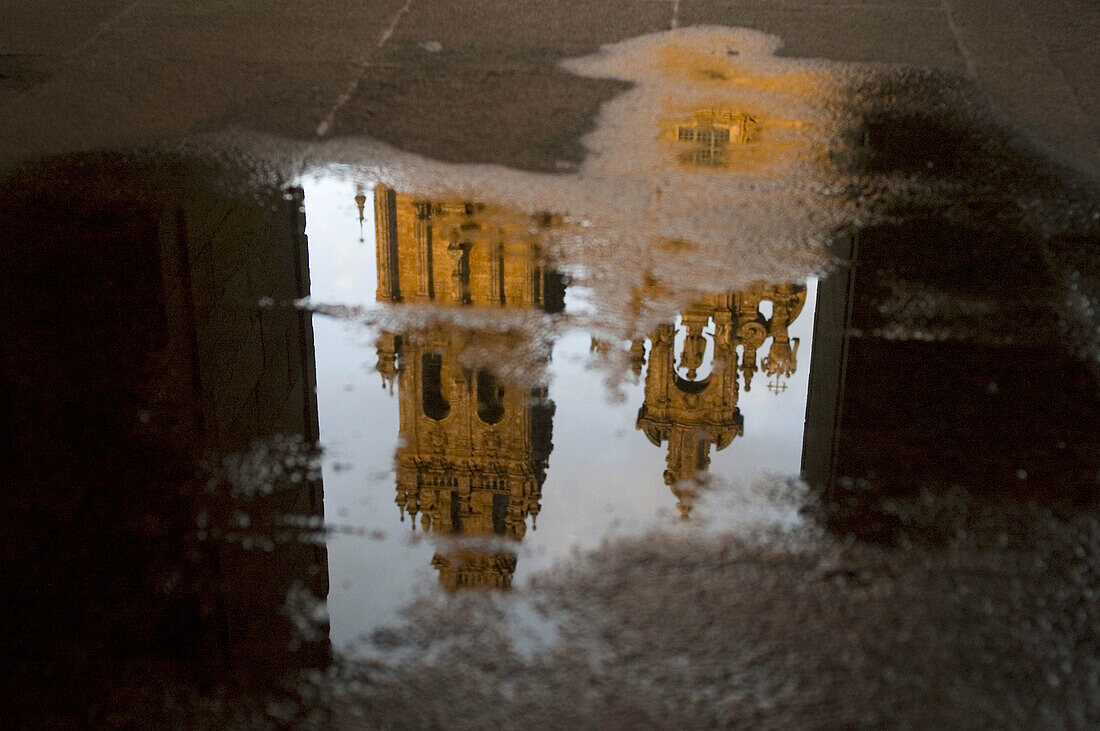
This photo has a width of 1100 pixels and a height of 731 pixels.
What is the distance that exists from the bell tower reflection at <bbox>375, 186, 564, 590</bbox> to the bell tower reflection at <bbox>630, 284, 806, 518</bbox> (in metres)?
0.42

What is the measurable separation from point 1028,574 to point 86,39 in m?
6.97

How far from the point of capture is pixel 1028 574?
3.81 meters

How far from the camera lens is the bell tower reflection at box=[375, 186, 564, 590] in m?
4.11

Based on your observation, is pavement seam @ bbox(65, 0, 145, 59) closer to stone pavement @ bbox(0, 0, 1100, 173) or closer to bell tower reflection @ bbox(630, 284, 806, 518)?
stone pavement @ bbox(0, 0, 1100, 173)

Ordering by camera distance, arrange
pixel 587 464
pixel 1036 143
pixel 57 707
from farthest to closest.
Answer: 1. pixel 1036 143
2. pixel 587 464
3. pixel 57 707

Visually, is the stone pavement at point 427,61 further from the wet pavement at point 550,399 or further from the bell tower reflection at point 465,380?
the bell tower reflection at point 465,380

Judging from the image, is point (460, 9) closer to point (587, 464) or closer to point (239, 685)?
point (587, 464)

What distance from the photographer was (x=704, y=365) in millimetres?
4926

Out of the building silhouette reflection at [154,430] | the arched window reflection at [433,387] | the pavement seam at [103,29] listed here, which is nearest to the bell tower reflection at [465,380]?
the arched window reflection at [433,387]

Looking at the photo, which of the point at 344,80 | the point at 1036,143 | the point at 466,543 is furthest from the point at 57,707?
the point at 1036,143

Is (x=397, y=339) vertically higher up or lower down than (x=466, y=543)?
higher up

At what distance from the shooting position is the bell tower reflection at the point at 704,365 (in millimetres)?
4441

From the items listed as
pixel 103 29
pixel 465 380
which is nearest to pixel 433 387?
pixel 465 380

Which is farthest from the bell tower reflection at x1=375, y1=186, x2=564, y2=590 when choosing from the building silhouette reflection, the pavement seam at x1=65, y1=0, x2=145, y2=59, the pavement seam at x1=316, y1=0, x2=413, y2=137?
the pavement seam at x1=65, y1=0, x2=145, y2=59
